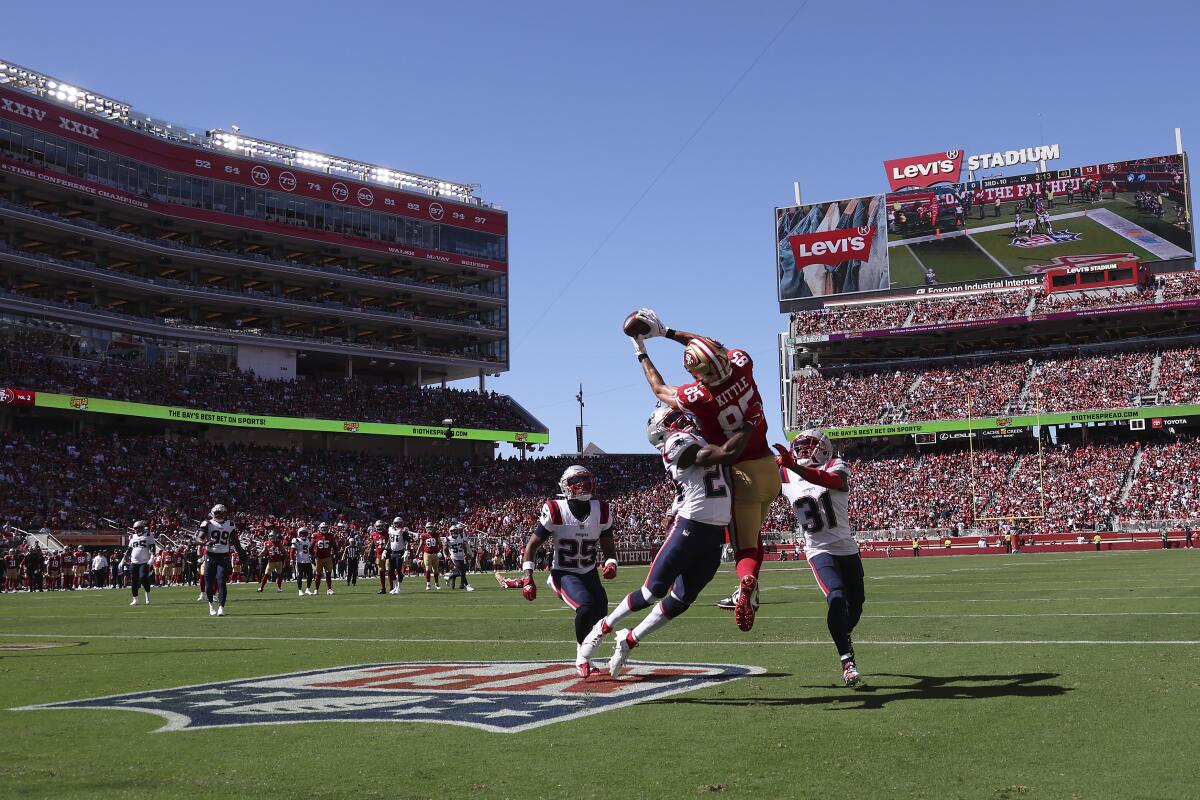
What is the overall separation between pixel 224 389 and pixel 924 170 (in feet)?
157

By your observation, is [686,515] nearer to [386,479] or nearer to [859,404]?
[386,479]

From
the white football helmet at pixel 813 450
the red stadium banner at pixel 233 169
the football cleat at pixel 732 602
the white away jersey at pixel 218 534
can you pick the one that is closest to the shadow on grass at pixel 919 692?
the football cleat at pixel 732 602

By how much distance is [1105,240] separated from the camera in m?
72.7

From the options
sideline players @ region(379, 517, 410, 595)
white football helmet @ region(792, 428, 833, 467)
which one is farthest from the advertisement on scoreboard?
white football helmet @ region(792, 428, 833, 467)

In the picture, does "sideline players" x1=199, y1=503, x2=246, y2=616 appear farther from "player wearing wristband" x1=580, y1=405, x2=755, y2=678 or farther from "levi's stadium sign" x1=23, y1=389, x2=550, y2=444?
"levi's stadium sign" x1=23, y1=389, x2=550, y2=444

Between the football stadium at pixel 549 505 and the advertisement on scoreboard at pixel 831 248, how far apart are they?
0.22 meters

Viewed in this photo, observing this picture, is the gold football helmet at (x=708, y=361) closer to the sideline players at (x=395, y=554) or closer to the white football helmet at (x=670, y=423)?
the white football helmet at (x=670, y=423)

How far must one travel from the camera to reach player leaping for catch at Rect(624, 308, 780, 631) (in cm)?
934

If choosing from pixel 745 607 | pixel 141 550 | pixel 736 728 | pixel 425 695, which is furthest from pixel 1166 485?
pixel 736 728

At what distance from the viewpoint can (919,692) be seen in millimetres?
8438

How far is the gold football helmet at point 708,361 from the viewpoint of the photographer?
927 centimetres

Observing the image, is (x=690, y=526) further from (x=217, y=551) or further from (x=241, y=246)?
(x=241, y=246)

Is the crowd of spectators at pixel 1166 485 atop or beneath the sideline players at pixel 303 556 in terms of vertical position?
atop

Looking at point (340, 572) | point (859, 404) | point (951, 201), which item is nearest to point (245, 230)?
point (340, 572)
